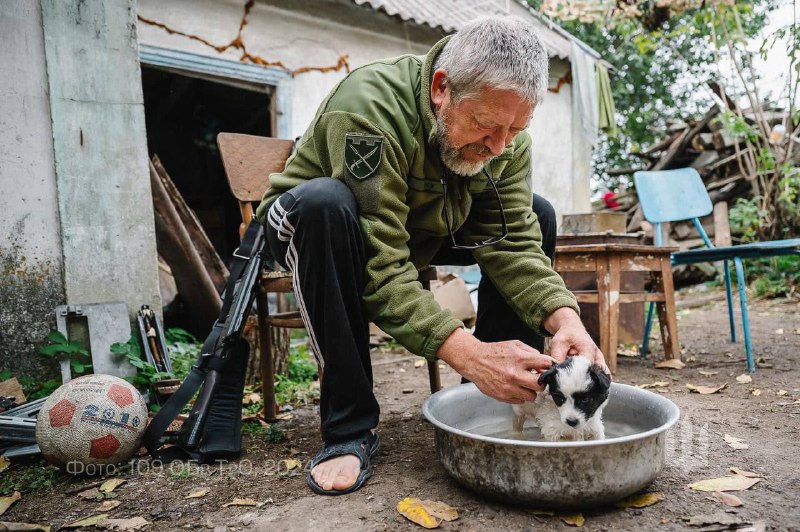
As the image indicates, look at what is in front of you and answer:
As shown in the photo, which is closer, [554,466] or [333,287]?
[554,466]

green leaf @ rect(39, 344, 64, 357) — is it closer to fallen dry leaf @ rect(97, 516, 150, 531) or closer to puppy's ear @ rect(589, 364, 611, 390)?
fallen dry leaf @ rect(97, 516, 150, 531)

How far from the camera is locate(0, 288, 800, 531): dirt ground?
5.24 feet

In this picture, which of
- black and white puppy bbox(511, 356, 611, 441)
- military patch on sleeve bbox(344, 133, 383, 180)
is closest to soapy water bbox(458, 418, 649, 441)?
black and white puppy bbox(511, 356, 611, 441)

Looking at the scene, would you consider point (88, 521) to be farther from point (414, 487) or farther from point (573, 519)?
point (573, 519)

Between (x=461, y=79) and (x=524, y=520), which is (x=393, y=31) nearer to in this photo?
(x=461, y=79)

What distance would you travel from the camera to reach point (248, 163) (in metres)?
3.11

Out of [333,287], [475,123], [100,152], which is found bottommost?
[333,287]

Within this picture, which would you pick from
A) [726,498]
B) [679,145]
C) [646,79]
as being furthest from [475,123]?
[646,79]

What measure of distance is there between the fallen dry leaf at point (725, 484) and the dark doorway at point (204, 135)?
742cm

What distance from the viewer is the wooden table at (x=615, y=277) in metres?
3.54

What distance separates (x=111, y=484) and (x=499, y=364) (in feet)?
4.82

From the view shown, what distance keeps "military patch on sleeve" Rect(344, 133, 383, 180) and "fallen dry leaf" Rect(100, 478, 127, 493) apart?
1.40m

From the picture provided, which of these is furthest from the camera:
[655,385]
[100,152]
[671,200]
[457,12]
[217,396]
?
[457,12]

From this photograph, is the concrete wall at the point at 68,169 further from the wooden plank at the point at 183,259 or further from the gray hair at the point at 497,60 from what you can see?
the gray hair at the point at 497,60
